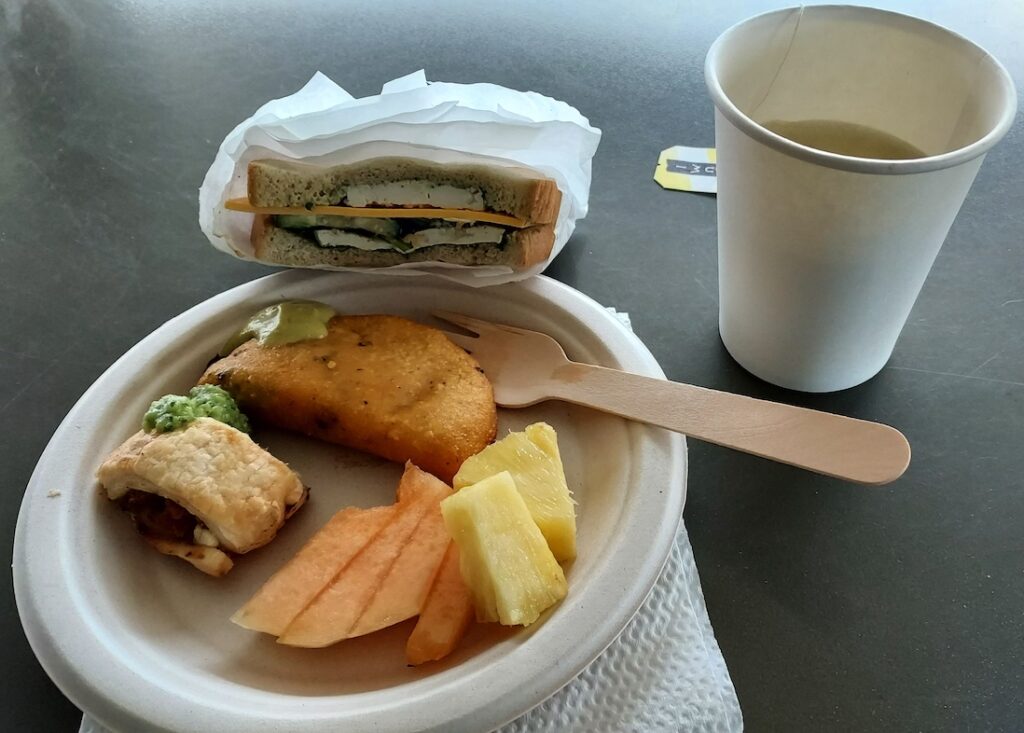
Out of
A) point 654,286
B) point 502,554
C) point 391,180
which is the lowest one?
point 654,286

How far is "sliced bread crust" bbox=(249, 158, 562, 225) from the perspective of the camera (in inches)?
41.8

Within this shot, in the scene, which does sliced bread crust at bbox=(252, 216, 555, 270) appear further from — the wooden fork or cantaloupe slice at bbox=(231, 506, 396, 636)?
cantaloupe slice at bbox=(231, 506, 396, 636)

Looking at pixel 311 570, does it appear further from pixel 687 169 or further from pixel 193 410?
pixel 687 169

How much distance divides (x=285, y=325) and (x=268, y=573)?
1.03ft

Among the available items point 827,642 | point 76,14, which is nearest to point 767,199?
point 827,642

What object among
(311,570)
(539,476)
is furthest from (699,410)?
(311,570)

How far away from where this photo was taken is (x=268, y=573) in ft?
3.00

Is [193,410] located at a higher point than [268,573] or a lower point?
higher

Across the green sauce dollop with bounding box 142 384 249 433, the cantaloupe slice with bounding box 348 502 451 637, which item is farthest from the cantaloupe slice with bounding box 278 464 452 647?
Result: the green sauce dollop with bounding box 142 384 249 433

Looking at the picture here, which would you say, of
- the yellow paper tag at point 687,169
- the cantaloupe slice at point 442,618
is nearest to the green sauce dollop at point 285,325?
the cantaloupe slice at point 442,618

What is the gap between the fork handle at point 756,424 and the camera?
83 cm

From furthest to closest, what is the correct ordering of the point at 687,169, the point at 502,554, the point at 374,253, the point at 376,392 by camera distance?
1. the point at 687,169
2. the point at 374,253
3. the point at 376,392
4. the point at 502,554

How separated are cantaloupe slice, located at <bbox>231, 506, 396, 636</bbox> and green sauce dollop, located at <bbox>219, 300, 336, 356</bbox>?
263 millimetres

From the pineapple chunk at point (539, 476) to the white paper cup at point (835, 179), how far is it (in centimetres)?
32
